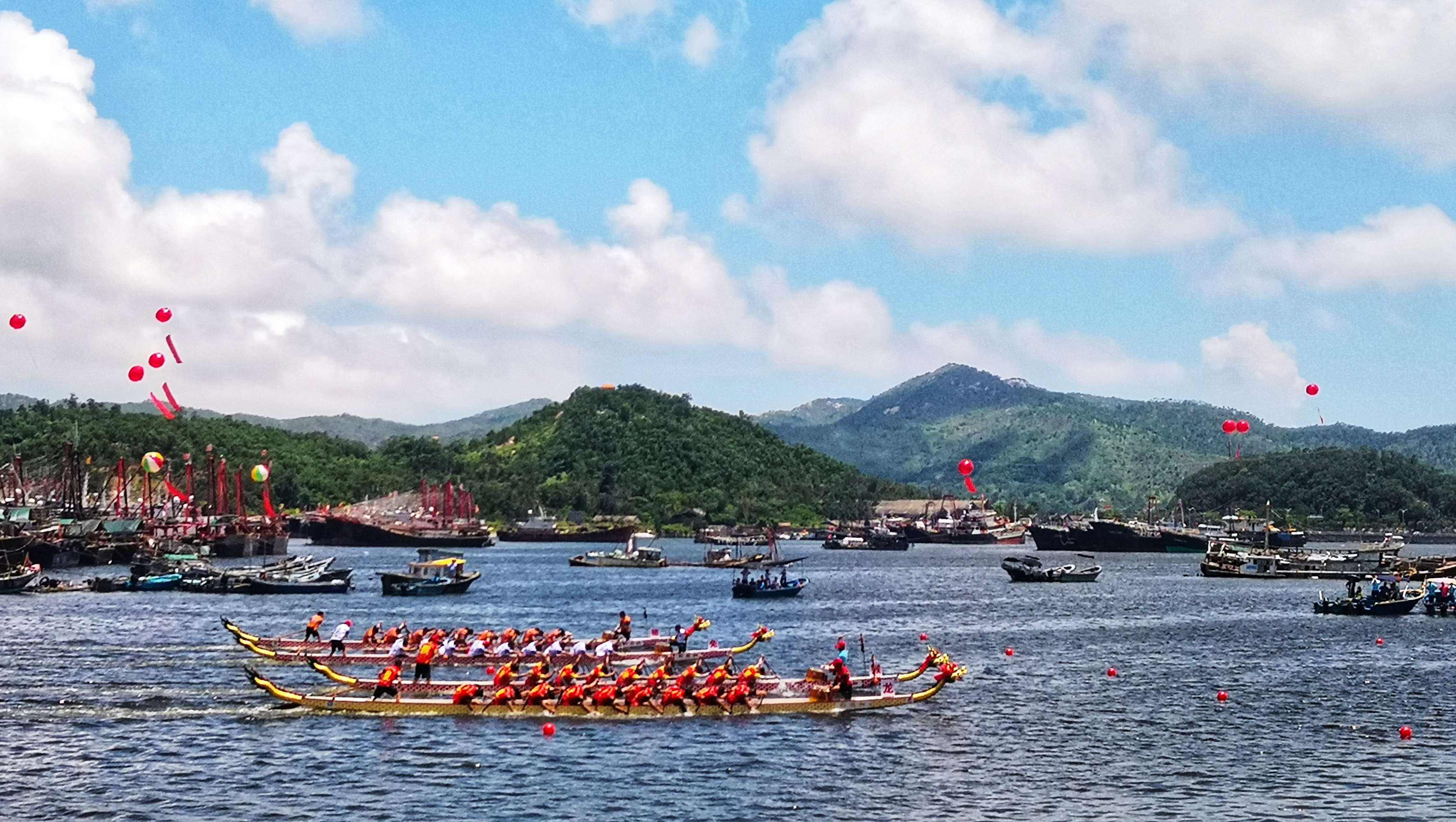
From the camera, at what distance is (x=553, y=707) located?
57531 millimetres

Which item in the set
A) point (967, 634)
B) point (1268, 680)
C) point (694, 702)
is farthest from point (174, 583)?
point (1268, 680)

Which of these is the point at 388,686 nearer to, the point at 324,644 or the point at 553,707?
the point at 553,707

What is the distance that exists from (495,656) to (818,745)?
23123mm

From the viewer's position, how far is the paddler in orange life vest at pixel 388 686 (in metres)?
58.0

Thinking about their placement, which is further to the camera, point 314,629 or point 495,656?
point 314,629

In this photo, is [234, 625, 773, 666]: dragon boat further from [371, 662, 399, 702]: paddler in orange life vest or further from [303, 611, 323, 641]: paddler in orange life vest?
[371, 662, 399, 702]: paddler in orange life vest

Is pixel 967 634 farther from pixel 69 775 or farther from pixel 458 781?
pixel 69 775

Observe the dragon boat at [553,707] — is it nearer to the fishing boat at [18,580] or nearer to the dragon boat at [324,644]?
the dragon boat at [324,644]

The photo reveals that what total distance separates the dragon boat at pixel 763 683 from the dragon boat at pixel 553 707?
48 centimetres

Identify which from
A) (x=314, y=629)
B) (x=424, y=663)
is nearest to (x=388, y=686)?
(x=424, y=663)

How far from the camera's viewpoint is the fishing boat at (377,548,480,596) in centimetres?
12562

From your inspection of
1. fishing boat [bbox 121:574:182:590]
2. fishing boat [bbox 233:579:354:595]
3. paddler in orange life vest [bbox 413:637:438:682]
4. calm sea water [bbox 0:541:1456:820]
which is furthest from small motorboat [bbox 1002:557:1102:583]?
paddler in orange life vest [bbox 413:637:438:682]

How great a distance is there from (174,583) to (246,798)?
91646 millimetres

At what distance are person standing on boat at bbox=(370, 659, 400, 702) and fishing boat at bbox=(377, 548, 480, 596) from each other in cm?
6759
